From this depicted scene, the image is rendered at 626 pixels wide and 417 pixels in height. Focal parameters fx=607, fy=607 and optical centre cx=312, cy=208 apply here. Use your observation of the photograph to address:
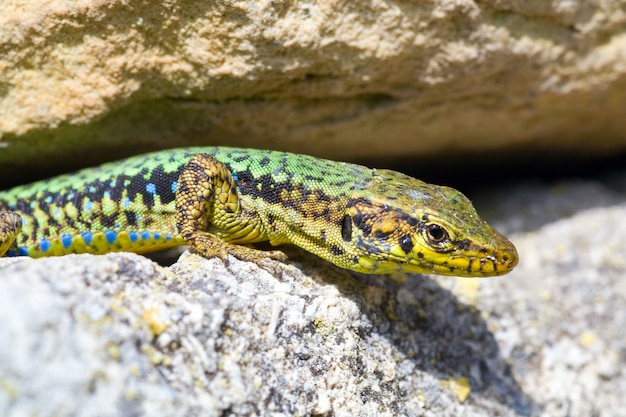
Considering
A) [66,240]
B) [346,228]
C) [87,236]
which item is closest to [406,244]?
[346,228]

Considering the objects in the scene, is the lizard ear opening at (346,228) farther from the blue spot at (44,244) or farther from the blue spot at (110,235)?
the blue spot at (44,244)

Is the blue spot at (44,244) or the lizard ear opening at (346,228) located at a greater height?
the lizard ear opening at (346,228)

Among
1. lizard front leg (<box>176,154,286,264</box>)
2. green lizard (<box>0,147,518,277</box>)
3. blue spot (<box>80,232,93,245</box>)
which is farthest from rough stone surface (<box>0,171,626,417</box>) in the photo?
blue spot (<box>80,232,93,245</box>)

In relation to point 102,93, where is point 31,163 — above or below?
below

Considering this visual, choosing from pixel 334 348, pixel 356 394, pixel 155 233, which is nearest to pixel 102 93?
pixel 155 233

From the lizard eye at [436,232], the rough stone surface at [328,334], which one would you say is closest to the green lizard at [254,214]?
the lizard eye at [436,232]

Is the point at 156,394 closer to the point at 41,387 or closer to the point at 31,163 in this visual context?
the point at 41,387
